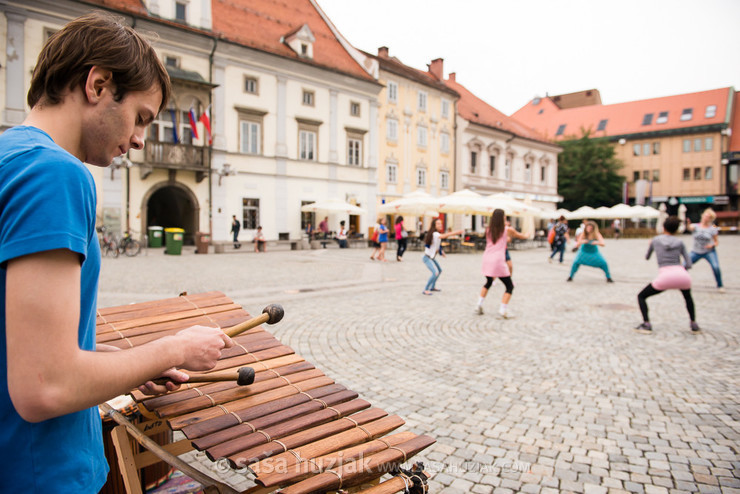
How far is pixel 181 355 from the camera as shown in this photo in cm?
116

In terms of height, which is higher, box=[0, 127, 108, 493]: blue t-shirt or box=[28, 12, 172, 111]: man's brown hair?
box=[28, 12, 172, 111]: man's brown hair

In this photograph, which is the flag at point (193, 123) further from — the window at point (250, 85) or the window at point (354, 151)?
the window at point (354, 151)

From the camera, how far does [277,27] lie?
28516 mm

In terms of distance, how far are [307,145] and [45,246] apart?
92.9 feet

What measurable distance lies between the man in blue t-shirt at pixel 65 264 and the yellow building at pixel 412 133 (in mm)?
31753

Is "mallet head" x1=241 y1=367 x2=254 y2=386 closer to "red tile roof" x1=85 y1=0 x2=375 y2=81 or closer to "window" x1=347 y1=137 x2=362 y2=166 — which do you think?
"red tile roof" x1=85 y1=0 x2=375 y2=81

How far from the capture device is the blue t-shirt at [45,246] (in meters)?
0.85

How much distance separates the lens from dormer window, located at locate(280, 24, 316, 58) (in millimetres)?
27562

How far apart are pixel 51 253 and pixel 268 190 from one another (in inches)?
1038

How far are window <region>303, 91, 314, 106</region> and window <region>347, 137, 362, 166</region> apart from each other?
3.60 m

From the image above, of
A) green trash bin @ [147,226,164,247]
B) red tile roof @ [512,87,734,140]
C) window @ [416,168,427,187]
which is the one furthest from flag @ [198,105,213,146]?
red tile roof @ [512,87,734,140]

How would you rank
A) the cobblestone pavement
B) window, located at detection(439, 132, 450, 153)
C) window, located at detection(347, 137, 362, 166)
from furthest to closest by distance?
window, located at detection(439, 132, 450, 153)
window, located at detection(347, 137, 362, 166)
the cobblestone pavement

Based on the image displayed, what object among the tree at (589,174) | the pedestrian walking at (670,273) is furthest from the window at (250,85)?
the tree at (589,174)

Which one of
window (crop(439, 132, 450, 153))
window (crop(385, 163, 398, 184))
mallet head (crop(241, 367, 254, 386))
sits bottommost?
mallet head (crop(241, 367, 254, 386))
